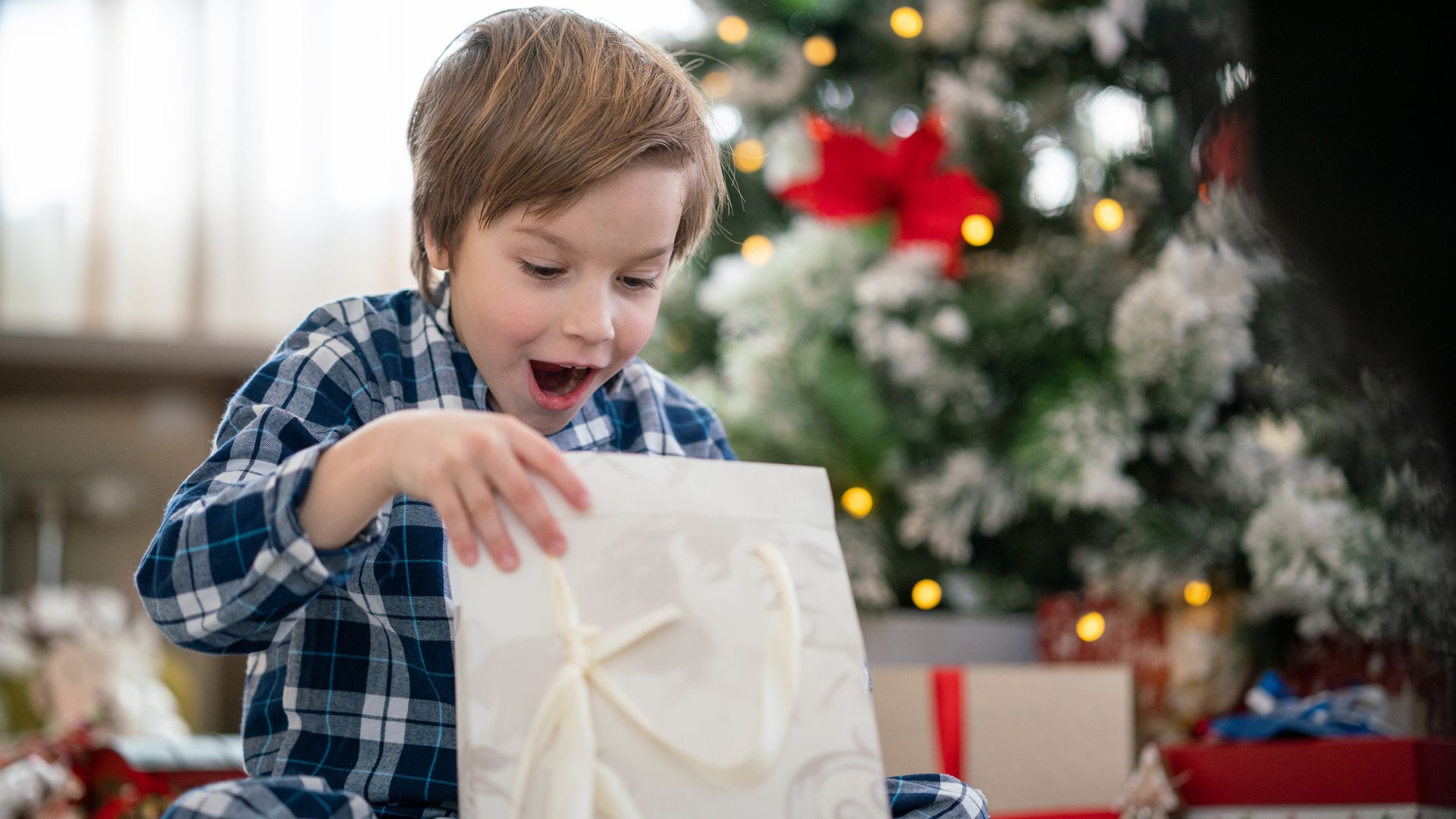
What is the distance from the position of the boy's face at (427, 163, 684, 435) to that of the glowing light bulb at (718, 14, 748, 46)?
910 millimetres

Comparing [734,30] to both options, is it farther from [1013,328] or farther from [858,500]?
[858,500]

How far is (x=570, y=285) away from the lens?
708mm

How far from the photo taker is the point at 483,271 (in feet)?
2.39

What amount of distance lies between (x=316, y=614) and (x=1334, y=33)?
59cm

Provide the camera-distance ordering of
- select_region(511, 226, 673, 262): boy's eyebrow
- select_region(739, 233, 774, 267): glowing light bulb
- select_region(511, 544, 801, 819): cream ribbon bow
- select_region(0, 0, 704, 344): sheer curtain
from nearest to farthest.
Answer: select_region(511, 544, 801, 819): cream ribbon bow, select_region(511, 226, 673, 262): boy's eyebrow, select_region(739, 233, 774, 267): glowing light bulb, select_region(0, 0, 704, 344): sheer curtain

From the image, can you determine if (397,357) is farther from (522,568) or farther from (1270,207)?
(1270,207)

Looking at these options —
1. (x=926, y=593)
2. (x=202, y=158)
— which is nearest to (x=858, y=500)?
(x=926, y=593)

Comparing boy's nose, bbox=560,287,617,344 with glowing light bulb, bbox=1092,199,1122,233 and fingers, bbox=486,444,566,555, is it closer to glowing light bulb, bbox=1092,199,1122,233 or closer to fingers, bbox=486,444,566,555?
fingers, bbox=486,444,566,555

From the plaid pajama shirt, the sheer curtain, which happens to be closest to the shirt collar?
the plaid pajama shirt

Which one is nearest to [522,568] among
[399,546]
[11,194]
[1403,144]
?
[399,546]

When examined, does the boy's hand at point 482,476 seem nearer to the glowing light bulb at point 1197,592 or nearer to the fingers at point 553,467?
the fingers at point 553,467

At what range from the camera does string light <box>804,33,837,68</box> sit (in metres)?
1.59

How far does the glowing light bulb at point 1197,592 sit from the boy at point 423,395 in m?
0.80

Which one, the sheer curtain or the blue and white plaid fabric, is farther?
the sheer curtain
